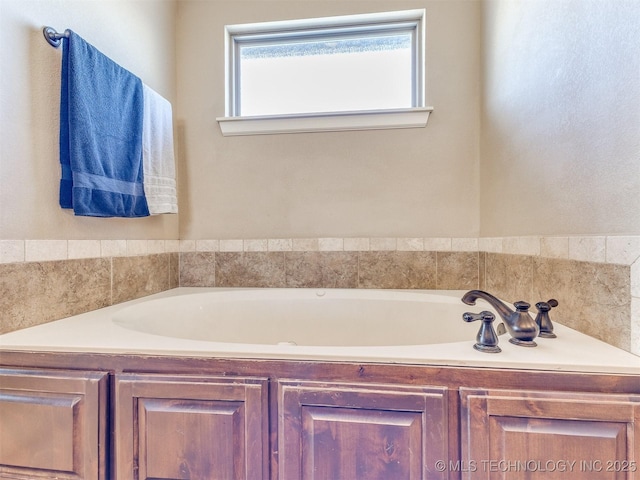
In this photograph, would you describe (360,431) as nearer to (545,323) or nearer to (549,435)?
(549,435)

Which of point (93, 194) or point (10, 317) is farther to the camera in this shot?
point (93, 194)

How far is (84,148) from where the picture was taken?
3.71ft

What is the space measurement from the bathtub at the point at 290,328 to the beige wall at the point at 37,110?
35cm

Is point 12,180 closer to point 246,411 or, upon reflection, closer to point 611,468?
point 246,411

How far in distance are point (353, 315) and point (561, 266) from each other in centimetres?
92

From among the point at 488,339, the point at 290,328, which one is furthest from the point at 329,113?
the point at 488,339

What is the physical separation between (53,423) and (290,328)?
3.27ft

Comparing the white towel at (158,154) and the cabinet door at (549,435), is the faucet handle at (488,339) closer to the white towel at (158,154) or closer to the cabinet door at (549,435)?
the cabinet door at (549,435)

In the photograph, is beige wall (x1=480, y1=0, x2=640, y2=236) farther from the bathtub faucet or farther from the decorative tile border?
the bathtub faucet

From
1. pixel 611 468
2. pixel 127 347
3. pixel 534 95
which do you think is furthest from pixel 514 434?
pixel 534 95

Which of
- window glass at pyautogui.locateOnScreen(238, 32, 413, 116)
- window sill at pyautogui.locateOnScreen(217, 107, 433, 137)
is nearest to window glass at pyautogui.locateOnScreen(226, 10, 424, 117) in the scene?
window glass at pyautogui.locateOnScreen(238, 32, 413, 116)

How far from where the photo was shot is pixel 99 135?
3.98 ft

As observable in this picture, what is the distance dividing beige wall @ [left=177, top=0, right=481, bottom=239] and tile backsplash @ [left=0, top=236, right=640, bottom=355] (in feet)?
0.34

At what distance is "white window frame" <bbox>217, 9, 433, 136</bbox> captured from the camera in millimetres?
1728
